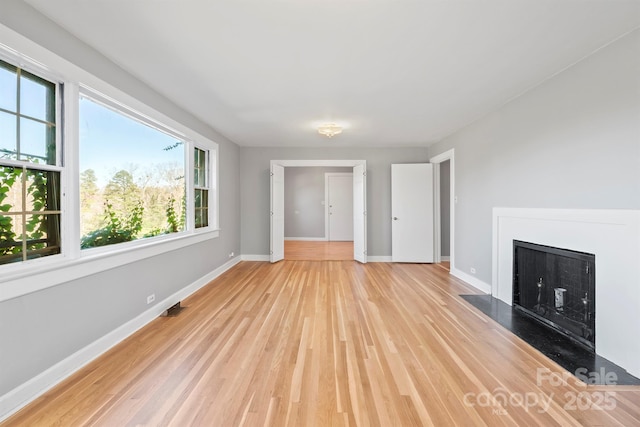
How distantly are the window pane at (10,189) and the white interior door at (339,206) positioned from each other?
718cm

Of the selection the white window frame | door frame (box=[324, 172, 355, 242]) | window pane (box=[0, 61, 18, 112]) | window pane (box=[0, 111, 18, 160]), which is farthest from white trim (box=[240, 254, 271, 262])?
window pane (box=[0, 61, 18, 112])

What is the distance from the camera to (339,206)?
8.52 m

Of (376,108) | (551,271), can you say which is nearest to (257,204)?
(376,108)

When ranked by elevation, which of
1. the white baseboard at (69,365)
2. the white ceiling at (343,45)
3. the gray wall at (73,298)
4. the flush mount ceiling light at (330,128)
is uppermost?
the white ceiling at (343,45)

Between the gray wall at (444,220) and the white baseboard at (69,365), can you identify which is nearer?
the white baseboard at (69,365)

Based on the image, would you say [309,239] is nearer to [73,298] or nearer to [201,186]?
[201,186]

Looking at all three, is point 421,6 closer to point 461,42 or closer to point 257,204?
point 461,42

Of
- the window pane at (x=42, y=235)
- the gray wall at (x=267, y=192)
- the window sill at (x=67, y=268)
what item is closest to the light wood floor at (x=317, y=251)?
the gray wall at (x=267, y=192)

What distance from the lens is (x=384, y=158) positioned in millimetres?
5641

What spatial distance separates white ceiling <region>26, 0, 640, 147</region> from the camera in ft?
5.47

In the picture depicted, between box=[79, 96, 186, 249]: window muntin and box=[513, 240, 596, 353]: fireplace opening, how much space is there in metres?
4.24

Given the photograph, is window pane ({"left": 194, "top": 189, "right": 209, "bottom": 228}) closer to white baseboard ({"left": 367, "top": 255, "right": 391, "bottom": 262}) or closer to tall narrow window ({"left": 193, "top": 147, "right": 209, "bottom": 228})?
tall narrow window ({"left": 193, "top": 147, "right": 209, "bottom": 228})

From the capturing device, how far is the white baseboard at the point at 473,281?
3.52 m

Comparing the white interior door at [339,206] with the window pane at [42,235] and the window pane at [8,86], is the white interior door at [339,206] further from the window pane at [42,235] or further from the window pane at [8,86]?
the window pane at [8,86]
